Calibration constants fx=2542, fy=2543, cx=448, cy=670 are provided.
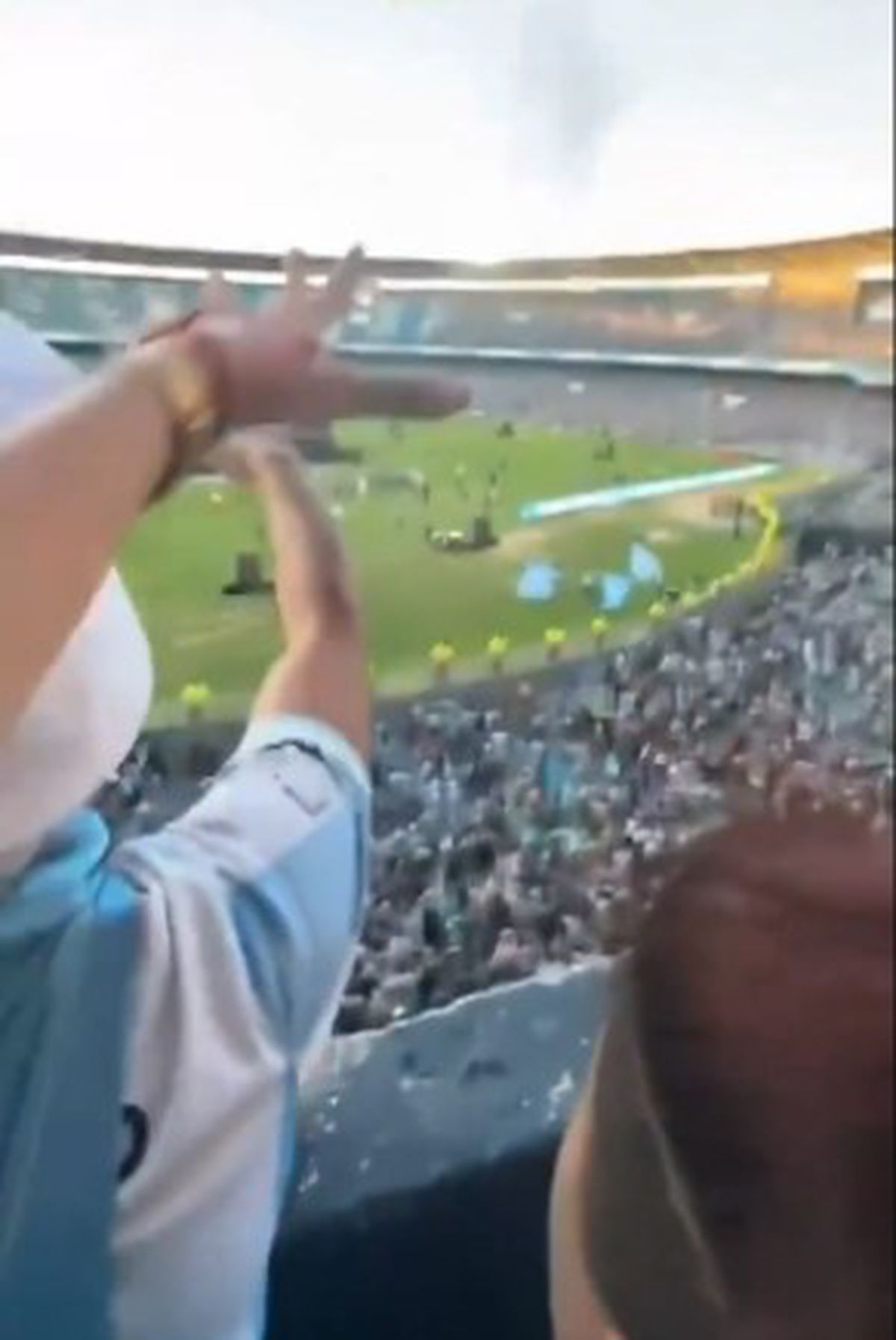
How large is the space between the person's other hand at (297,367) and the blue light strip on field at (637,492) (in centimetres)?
6

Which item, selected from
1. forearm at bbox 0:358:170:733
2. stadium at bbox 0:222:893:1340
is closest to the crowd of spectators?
stadium at bbox 0:222:893:1340

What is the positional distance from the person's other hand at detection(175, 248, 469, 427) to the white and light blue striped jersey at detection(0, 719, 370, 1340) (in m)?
0.14

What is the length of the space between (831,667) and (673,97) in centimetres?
24

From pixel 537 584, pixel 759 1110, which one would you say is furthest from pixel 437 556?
pixel 759 1110

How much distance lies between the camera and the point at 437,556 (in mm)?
1079

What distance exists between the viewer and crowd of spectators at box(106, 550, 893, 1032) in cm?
105

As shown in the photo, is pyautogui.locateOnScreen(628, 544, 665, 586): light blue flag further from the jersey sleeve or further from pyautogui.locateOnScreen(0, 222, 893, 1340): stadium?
the jersey sleeve

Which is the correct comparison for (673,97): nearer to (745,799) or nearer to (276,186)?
(276,186)

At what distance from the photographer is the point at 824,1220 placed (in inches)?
33.2

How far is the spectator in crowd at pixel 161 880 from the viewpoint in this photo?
0.97 meters

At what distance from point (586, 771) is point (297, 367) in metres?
0.22

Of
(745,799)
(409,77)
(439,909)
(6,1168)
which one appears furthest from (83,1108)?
(409,77)

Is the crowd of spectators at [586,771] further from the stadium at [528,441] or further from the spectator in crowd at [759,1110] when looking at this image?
the spectator in crowd at [759,1110]

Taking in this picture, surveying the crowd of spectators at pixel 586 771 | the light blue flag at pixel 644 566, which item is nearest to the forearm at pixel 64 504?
the crowd of spectators at pixel 586 771
